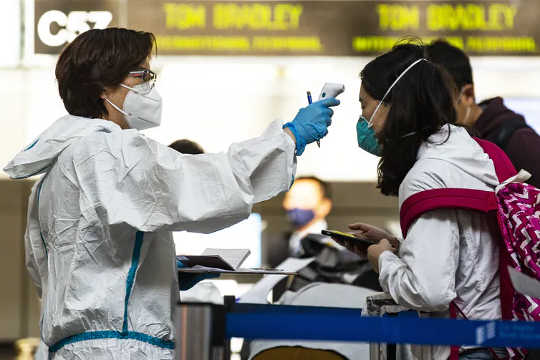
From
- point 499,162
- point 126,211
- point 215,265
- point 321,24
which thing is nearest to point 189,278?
point 215,265

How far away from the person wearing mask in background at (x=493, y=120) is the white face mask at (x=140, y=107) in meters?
1.12

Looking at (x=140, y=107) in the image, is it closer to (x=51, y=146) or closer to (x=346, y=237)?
(x=51, y=146)

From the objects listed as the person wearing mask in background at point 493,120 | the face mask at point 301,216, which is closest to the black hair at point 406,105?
the person wearing mask in background at point 493,120

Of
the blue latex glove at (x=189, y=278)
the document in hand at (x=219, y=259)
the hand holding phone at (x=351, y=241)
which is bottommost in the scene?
the blue latex glove at (x=189, y=278)

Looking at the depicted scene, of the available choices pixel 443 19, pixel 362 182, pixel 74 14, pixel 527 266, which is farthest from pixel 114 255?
pixel 362 182

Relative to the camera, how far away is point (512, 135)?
10.6 feet

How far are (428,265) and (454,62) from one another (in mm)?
1521

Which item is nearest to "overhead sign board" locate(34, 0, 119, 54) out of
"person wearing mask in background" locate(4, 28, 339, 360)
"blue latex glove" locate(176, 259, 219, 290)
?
"blue latex glove" locate(176, 259, 219, 290)

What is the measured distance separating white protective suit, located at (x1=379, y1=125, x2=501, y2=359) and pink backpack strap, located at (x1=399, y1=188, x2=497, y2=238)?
2 cm

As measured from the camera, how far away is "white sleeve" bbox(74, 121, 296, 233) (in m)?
2.19

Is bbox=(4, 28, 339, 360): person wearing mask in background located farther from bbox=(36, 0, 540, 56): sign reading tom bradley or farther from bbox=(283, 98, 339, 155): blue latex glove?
bbox=(36, 0, 540, 56): sign reading tom bradley

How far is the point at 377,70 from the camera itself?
2.42 metres

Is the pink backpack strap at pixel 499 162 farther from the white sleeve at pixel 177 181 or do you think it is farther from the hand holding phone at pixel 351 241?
the white sleeve at pixel 177 181

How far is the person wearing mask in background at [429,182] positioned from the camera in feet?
6.93
